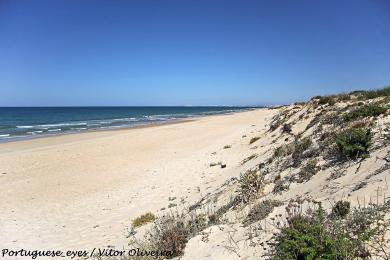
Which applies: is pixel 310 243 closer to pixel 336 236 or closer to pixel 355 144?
pixel 336 236

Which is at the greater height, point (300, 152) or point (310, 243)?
point (300, 152)

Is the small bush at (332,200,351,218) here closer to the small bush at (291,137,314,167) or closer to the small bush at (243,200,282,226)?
the small bush at (243,200,282,226)

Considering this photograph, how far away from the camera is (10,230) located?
8.95 m

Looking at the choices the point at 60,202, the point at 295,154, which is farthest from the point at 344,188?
the point at 60,202

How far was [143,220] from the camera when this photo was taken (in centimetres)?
859

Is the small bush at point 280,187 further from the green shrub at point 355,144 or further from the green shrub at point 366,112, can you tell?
the green shrub at point 366,112

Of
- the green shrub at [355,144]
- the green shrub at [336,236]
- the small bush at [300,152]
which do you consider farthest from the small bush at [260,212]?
the small bush at [300,152]

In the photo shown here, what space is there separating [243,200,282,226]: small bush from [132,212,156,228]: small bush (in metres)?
3.32

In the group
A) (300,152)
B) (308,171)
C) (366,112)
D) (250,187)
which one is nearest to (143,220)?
(250,187)

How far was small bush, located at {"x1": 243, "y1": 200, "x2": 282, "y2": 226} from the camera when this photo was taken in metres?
5.71

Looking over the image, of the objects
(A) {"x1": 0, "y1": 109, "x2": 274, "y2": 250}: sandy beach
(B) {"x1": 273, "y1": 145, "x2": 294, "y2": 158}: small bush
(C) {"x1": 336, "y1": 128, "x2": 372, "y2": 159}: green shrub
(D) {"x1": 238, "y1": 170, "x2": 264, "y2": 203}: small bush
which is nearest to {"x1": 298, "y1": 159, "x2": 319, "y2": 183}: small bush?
(C) {"x1": 336, "y1": 128, "x2": 372, "y2": 159}: green shrub

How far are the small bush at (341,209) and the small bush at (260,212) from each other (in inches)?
44.9

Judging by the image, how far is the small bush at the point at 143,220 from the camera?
8430 millimetres

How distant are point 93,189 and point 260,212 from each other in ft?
29.1
